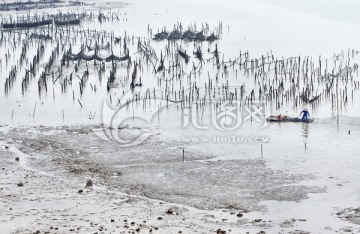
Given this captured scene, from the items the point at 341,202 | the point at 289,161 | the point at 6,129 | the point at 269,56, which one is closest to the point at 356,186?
the point at 341,202

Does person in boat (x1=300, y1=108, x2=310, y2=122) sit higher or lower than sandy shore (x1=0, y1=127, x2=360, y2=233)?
higher

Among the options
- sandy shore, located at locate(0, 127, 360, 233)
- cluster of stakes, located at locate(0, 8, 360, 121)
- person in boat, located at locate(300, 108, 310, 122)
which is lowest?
sandy shore, located at locate(0, 127, 360, 233)

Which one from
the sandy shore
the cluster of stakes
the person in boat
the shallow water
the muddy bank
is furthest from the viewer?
the cluster of stakes

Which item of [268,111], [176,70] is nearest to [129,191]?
[268,111]

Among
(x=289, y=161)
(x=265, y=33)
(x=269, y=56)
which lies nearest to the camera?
(x=289, y=161)

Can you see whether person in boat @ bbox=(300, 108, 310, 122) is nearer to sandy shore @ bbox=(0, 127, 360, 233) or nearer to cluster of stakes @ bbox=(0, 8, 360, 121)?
cluster of stakes @ bbox=(0, 8, 360, 121)

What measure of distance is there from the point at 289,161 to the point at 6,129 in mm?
11620

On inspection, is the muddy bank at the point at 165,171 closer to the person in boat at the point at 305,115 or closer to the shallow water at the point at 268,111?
the shallow water at the point at 268,111

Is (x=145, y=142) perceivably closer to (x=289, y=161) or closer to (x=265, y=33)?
(x=289, y=161)

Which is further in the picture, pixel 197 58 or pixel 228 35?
pixel 228 35

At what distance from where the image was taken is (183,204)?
15.4m

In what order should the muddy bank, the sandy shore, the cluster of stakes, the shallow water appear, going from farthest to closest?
the cluster of stakes
the shallow water
the muddy bank
the sandy shore

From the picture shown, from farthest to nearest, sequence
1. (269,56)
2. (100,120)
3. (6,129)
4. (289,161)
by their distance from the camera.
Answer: (269,56) → (100,120) → (6,129) → (289,161)

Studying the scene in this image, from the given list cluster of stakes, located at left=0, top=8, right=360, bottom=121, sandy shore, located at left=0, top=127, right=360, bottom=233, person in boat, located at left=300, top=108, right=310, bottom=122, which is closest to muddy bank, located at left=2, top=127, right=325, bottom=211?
sandy shore, located at left=0, top=127, right=360, bottom=233
